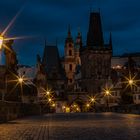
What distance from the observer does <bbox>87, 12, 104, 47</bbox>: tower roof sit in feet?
531

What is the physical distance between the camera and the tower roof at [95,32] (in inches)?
6368

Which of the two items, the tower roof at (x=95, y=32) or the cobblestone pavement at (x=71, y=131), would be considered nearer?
the cobblestone pavement at (x=71, y=131)

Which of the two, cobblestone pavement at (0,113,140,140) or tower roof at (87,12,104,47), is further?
tower roof at (87,12,104,47)

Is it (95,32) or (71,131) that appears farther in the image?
(95,32)

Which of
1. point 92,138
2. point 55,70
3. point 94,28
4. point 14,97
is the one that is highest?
point 94,28

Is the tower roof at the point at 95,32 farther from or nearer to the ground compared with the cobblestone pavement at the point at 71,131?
farther from the ground

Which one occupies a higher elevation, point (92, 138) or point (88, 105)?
point (88, 105)

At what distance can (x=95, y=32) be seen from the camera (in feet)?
536

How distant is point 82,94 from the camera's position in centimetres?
16488

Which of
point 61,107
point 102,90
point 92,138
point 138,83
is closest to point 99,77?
point 102,90

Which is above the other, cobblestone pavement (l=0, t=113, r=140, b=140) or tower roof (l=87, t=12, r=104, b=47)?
tower roof (l=87, t=12, r=104, b=47)

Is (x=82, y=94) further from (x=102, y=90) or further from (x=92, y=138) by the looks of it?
(x=92, y=138)

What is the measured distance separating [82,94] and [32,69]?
22735 millimetres

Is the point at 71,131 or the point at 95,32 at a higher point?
the point at 95,32
